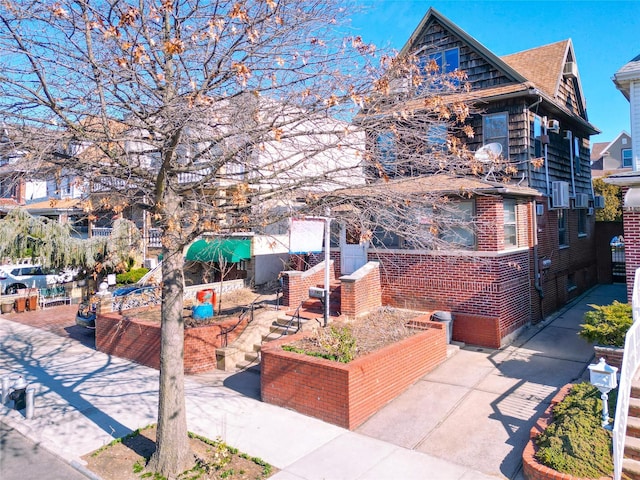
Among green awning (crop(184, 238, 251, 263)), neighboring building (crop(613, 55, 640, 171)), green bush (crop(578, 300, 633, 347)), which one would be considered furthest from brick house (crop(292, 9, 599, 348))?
green awning (crop(184, 238, 251, 263))

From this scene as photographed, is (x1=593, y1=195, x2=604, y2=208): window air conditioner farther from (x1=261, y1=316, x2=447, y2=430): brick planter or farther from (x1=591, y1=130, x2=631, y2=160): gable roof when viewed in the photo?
(x1=591, y1=130, x2=631, y2=160): gable roof

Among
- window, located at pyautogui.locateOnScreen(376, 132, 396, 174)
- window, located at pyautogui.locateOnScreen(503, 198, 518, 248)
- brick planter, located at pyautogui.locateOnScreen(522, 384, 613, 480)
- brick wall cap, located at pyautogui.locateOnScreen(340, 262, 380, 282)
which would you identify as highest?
window, located at pyautogui.locateOnScreen(376, 132, 396, 174)

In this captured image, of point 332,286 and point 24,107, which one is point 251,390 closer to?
point 332,286

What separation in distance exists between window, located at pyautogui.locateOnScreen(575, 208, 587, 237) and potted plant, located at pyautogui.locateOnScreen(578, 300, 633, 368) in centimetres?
1160

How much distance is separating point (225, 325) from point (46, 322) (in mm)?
8777

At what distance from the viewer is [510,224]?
12516mm

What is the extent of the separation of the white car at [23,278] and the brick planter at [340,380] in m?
16.4

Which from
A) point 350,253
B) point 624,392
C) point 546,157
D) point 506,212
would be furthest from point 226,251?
point 624,392

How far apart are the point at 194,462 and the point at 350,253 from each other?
8.81 meters

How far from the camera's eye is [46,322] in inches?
631

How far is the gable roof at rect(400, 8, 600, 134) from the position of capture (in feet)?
45.2

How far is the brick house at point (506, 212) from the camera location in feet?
37.7

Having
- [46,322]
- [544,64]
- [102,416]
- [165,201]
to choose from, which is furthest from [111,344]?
[544,64]

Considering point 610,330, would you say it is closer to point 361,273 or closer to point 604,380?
point 604,380
